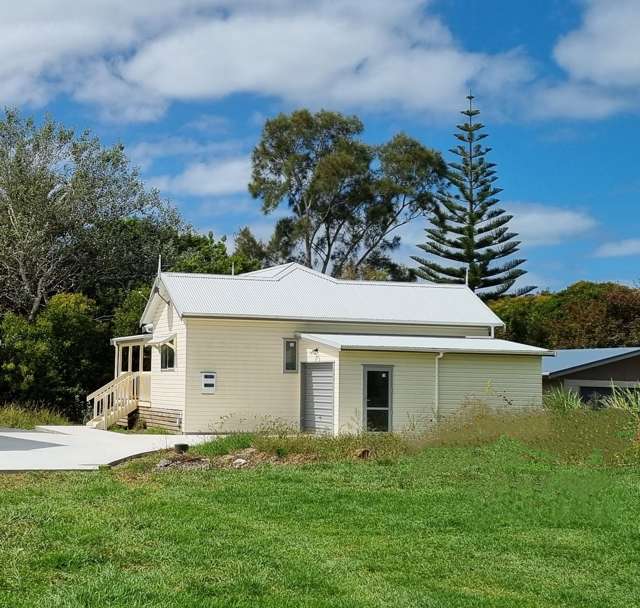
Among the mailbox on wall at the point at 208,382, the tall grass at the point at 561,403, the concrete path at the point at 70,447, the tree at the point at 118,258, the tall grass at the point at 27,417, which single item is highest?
the tree at the point at 118,258

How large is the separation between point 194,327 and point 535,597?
20018mm

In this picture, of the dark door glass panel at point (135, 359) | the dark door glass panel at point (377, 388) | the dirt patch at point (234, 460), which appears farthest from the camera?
the dark door glass panel at point (135, 359)

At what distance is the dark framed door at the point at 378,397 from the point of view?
82.0 ft

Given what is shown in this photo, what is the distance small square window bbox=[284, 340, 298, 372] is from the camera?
27391 mm

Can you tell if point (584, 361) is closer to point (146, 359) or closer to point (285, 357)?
point (285, 357)

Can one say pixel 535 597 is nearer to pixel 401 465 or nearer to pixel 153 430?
pixel 401 465

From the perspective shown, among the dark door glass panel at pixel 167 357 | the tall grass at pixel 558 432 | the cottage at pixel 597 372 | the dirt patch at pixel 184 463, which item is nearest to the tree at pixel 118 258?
the dark door glass panel at pixel 167 357

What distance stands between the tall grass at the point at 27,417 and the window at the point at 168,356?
13.0ft

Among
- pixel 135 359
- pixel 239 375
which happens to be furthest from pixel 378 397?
pixel 135 359

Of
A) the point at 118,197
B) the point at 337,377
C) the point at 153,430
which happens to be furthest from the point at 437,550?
the point at 118,197

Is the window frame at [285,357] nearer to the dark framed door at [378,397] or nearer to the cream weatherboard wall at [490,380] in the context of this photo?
the dark framed door at [378,397]

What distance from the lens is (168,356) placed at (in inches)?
1128

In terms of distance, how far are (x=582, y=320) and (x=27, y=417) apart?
2148 centimetres

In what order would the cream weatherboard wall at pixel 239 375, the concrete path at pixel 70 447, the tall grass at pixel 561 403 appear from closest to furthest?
the concrete path at pixel 70 447
the tall grass at pixel 561 403
the cream weatherboard wall at pixel 239 375
